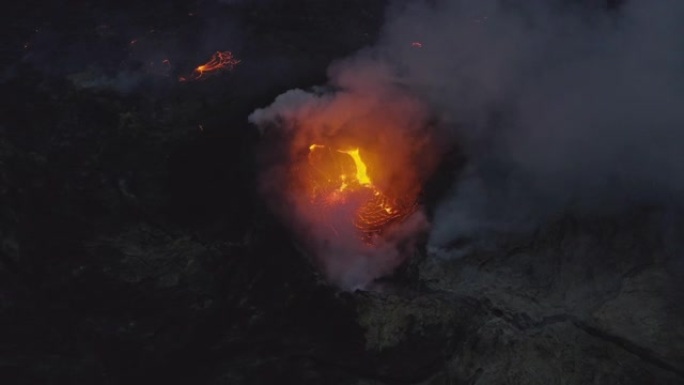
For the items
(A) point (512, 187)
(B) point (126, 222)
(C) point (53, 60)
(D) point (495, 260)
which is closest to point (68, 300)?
(B) point (126, 222)

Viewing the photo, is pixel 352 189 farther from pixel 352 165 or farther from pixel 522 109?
pixel 522 109

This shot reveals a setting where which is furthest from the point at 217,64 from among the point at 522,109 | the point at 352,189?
the point at 522,109

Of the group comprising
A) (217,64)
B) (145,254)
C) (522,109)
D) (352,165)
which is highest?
(217,64)

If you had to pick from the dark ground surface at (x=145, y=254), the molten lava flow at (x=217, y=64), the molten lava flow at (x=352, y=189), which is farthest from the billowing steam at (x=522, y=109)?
the molten lava flow at (x=217, y=64)

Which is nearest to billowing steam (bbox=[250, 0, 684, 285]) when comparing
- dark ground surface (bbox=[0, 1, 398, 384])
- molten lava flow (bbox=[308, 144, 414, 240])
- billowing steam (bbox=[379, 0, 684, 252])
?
billowing steam (bbox=[379, 0, 684, 252])

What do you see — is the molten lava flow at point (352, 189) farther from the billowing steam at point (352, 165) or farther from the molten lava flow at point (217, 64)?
the molten lava flow at point (217, 64)

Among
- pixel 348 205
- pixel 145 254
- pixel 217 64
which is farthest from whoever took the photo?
pixel 217 64
